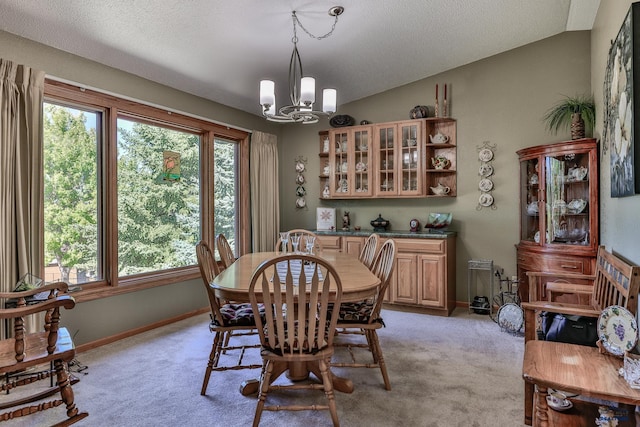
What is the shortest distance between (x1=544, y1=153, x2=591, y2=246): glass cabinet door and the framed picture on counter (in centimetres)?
254

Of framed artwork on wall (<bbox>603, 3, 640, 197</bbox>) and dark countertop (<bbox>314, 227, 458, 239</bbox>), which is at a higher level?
framed artwork on wall (<bbox>603, 3, 640, 197</bbox>)

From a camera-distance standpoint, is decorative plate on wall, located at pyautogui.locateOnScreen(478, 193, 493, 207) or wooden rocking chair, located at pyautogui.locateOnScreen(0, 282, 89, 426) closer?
wooden rocking chair, located at pyautogui.locateOnScreen(0, 282, 89, 426)

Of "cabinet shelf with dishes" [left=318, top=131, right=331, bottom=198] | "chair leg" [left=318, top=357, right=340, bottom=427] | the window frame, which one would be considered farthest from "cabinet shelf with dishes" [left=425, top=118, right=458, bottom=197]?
"chair leg" [left=318, top=357, right=340, bottom=427]

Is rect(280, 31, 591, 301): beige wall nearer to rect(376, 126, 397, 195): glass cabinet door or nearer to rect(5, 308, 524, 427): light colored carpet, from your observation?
rect(376, 126, 397, 195): glass cabinet door

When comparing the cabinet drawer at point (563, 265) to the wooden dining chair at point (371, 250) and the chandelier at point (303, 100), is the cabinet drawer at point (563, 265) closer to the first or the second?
the wooden dining chair at point (371, 250)

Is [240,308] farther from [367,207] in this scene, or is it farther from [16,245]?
[367,207]

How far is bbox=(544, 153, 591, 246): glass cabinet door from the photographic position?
3.44 metres

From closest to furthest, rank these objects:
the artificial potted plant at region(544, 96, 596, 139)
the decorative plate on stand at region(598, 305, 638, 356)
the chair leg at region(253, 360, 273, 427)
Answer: the decorative plate on stand at region(598, 305, 638, 356) → the chair leg at region(253, 360, 273, 427) → the artificial potted plant at region(544, 96, 596, 139)

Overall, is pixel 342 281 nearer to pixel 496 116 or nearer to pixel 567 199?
pixel 567 199

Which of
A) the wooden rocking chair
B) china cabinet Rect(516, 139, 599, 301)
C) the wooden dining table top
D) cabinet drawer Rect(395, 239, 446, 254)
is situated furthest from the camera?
cabinet drawer Rect(395, 239, 446, 254)

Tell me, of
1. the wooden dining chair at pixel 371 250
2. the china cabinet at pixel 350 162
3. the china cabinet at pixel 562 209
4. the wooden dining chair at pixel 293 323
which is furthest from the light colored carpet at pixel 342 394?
the china cabinet at pixel 350 162

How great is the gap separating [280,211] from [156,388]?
352 cm

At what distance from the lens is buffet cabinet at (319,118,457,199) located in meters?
4.49

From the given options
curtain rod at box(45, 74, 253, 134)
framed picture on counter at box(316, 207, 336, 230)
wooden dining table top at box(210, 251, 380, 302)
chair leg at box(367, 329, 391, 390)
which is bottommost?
chair leg at box(367, 329, 391, 390)
